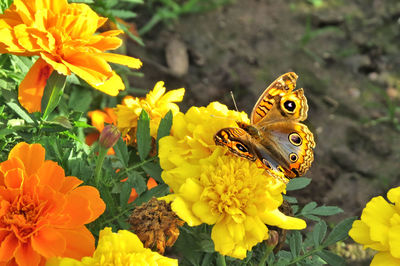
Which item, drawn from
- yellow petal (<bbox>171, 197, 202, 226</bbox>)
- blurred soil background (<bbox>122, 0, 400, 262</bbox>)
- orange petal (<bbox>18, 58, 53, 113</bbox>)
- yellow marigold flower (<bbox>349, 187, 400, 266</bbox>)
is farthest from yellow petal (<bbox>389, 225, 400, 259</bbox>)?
blurred soil background (<bbox>122, 0, 400, 262</bbox>)

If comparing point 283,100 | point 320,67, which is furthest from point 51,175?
point 320,67

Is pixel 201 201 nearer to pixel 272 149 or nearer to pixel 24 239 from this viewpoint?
pixel 272 149

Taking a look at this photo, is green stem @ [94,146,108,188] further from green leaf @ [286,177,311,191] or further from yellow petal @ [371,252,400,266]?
yellow petal @ [371,252,400,266]

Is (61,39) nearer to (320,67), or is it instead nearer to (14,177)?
(14,177)

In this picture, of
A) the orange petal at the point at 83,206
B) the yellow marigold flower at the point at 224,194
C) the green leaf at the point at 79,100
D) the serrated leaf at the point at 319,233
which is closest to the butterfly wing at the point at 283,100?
the yellow marigold flower at the point at 224,194

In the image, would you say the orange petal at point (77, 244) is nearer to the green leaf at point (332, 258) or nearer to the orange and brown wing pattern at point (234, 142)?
the orange and brown wing pattern at point (234, 142)
